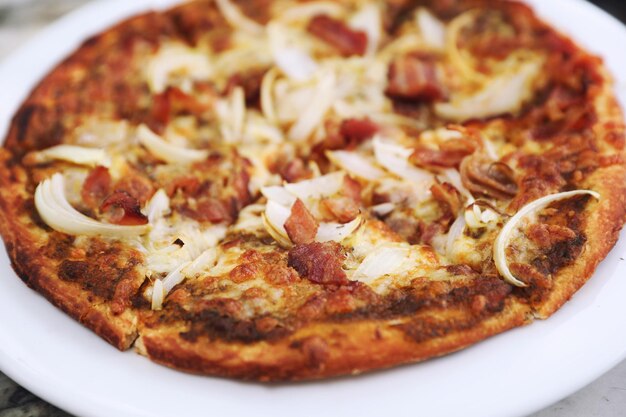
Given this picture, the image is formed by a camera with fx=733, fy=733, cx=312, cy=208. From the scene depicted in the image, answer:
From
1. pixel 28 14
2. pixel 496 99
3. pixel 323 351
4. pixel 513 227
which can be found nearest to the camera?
pixel 323 351

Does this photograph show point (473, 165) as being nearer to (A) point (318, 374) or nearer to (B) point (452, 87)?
(B) point (452, 87)

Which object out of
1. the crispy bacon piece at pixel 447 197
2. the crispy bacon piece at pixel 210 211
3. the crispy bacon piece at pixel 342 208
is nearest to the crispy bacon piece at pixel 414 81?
the crispy bacon piece at pixel 447 197

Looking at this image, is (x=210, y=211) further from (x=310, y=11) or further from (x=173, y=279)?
(x=310, y=11)

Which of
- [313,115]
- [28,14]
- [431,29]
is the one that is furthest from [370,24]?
[28,14]

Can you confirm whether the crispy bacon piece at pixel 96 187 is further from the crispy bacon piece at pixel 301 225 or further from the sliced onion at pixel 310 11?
the sliced onion at pixel 310 11

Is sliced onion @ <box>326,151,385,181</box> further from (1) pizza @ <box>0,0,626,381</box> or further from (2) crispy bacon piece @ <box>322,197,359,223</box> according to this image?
(2) crispy bacon piece @ <box>322,197,359,223</box>

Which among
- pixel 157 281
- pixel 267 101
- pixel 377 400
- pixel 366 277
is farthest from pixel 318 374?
pixel 267 101

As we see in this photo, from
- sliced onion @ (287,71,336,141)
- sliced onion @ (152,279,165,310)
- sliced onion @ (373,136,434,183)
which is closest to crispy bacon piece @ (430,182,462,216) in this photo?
sliced onion @ (373,136,434,183)
